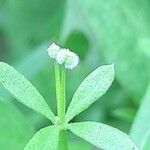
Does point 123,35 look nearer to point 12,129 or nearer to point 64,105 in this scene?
point 12,129

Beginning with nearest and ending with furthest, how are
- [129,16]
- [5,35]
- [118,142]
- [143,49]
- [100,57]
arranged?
1. [118,142]
2. [143,49]
3. [129,16]
4. [100,57]
5. [5,35]

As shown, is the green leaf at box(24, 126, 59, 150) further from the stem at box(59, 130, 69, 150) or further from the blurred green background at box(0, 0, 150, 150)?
the blurred green background at box(0, 0, 150, 150)

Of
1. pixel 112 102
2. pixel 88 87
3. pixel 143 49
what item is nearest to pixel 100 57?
pixel 112 102

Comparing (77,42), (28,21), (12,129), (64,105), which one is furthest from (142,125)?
(28,21)

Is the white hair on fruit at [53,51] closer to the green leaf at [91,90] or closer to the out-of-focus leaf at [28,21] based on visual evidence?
the green leaf at [91,90]

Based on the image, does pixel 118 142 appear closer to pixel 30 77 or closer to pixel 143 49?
pixel 143 49

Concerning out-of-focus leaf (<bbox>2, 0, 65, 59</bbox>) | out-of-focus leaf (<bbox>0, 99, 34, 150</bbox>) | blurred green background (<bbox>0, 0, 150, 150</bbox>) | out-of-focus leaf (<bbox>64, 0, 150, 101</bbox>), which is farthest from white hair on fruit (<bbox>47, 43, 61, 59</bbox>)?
out-of-focus leaf (<bbox>2, 0, 65, 59</bbox>)

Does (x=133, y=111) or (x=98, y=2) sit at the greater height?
A: (x=98, y=2)
